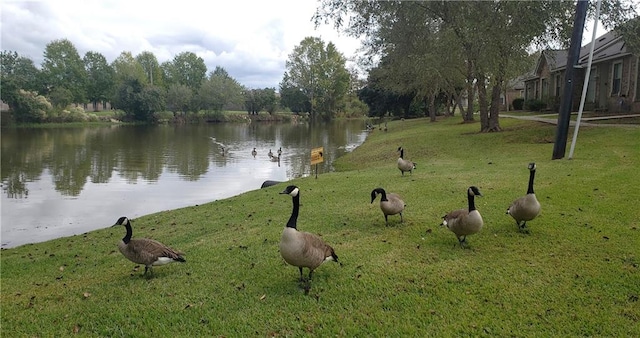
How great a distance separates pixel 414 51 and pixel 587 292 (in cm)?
2225

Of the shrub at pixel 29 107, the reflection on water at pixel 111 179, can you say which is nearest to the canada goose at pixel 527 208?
the reflection on water at pixel 111 179

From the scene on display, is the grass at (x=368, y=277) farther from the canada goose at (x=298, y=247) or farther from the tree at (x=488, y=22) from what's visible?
the tree at (x=488, y=22)

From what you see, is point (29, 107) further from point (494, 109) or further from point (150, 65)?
point (494, 109)

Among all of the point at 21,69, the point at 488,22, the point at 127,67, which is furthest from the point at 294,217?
the point at 127,67

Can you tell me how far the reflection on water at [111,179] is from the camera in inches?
618

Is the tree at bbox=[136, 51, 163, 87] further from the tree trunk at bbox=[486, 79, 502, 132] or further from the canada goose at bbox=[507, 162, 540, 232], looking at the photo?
the canada goose at bbox=[507, 162, 540, 232]

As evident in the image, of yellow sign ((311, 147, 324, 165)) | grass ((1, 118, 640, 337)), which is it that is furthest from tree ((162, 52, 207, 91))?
grass ((1, 118, 640, 337))

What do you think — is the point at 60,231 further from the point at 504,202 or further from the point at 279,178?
the point at 504,202

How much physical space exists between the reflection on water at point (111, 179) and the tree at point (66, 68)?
59.3 m

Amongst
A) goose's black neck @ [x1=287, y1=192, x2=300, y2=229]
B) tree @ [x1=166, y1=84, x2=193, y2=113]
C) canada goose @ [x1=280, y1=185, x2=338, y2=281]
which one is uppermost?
tree @ [x1=166, y1=84, x2=193, y2=113]

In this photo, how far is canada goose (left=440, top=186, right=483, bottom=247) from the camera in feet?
22.8

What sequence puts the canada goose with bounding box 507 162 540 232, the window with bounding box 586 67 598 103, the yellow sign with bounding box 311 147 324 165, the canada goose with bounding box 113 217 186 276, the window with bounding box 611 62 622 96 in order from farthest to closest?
the window with bounding box 586 67 598 103 → the window with bounding box 611 62 622 96 → the yellow sign with bounding box 311 147 324 165 → the canada goose with bounding box 507 162 540 232 → the canada goose with bounding box 113 217 186 276

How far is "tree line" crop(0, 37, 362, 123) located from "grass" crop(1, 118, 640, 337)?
78554 mm

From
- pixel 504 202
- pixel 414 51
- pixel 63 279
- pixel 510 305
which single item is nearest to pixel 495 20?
pixel 414 51
